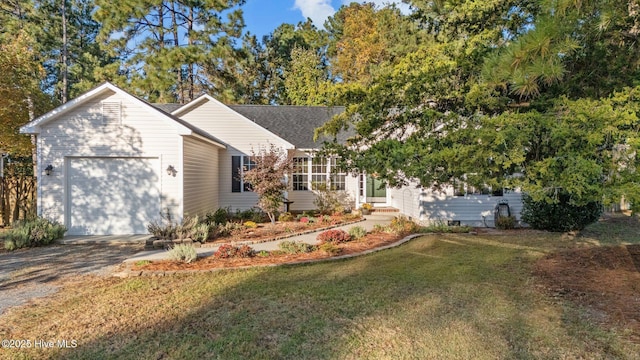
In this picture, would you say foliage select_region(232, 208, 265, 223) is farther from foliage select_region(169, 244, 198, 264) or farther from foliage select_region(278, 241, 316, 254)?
foliage select_region(169, 244, 198, 264)

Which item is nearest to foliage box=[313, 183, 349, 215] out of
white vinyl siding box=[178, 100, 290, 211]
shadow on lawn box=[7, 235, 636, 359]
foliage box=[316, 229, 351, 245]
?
white vinyl siding box=[178, 100, 290, 211]

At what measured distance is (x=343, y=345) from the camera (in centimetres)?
364

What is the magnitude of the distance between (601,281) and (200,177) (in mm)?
10942

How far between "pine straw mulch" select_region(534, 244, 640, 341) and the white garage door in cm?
990

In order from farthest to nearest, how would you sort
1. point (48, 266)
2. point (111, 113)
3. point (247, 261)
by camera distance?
point (111, 113) < point (247, 261) < point (48, 266)

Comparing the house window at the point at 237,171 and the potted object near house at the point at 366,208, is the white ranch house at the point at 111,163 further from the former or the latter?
the potted object near house at the point at 366,208

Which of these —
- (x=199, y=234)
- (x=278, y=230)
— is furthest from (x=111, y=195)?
(x=278, y=230)

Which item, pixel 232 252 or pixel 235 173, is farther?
pixel 235 173

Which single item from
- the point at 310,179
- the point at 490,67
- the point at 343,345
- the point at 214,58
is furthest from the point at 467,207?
the point at 214,58

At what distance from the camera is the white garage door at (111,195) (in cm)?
1020

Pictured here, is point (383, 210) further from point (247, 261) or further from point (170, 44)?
point (170, 44)

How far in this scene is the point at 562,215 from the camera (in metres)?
10.5

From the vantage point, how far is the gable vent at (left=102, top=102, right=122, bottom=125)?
33.2 ft

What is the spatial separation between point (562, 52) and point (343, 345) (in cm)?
466
